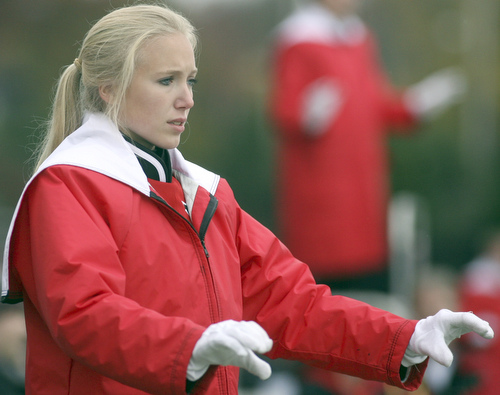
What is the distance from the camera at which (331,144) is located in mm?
4090

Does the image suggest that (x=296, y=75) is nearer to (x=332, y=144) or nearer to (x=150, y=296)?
(x=332, y=144)

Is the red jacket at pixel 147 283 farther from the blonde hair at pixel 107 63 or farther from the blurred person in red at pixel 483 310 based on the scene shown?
the blurred person in red at pixel 483 310

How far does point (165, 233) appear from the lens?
6.13 feet

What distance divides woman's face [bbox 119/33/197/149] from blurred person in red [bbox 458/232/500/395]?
2257mm

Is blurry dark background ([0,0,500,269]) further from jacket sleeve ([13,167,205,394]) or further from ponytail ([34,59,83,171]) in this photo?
jacket sleeve ([13,167,205,394])

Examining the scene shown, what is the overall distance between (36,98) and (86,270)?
8.22 feet

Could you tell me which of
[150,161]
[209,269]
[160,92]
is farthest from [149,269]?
[160,92]

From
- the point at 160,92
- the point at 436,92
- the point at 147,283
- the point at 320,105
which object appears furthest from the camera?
the point at 436,92

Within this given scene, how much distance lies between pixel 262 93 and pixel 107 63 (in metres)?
2.37

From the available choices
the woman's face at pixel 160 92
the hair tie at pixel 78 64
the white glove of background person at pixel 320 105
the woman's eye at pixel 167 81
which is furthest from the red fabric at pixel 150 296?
the white glove of background person at pixel 320 105

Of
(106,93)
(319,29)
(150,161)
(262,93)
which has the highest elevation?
(319,29)

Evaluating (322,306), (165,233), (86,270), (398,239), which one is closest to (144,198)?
(165,233)

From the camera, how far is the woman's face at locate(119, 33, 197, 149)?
1.95 meters

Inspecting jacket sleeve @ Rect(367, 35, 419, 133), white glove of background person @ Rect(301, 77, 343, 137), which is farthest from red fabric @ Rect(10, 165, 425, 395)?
jacket sleeve @ Rect(367, 35, 419, 133)
